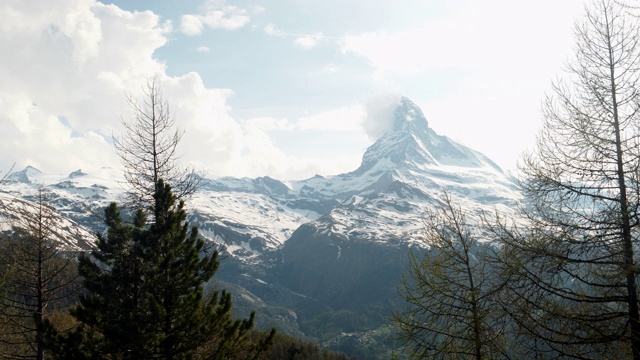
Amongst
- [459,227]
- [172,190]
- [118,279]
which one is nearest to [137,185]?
[172,190]

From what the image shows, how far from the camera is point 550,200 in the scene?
11703 millimetres

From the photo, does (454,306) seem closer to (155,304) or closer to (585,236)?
(585,236)

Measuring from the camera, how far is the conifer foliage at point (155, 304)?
15.5 metres

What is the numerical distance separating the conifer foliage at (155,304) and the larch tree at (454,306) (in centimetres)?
606

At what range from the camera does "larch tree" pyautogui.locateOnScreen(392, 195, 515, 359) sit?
12406 mm

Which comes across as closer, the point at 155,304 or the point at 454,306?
the point at 454,306

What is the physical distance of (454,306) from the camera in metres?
13.0

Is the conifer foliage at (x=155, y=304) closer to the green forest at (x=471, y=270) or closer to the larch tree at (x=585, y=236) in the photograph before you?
the green forest at (x=471, y=270)

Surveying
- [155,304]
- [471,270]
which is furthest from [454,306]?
[155,304]

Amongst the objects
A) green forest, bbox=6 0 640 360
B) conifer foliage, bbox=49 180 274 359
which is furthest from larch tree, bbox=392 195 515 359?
conifer foliage, bbox=49 180 274 359

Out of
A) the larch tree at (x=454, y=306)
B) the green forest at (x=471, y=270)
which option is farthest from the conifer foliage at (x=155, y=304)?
the larch tree at (x=454, y=306)

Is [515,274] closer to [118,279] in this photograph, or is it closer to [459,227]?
[459,227]

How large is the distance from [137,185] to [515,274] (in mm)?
13463

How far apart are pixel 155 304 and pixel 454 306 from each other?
10.3 m
